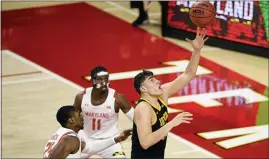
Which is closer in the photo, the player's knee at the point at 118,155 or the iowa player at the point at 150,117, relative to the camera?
the iowa player at the point at 150,117

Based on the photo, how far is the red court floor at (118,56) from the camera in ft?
39.4

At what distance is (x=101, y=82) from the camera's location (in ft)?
29.9

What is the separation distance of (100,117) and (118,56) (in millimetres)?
5706

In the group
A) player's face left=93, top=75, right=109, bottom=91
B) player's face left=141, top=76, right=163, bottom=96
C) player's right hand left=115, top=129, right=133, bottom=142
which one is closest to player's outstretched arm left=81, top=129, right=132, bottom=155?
player's right hand left=115, top=129, right=133, bottom=142

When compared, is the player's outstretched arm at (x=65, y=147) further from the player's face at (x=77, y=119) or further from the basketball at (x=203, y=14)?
the basketball at (x=203, y=14)

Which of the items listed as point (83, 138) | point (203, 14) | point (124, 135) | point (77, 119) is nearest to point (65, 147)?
point (77, 119)

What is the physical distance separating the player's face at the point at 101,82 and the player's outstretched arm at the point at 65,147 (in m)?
1.26

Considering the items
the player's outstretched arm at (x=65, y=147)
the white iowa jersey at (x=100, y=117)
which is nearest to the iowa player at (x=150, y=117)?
the player's outstretched arm at (x=65, y=147)

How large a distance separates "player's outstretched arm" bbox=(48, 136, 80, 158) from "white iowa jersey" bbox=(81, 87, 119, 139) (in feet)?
4.09

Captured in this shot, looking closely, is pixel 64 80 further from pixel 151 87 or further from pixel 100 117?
pixel 151 87

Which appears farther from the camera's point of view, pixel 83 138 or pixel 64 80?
pixel 64 80

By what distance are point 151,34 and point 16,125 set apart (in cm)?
507

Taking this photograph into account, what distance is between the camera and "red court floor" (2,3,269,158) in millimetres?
12016

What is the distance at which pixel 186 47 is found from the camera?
50.5 ft
